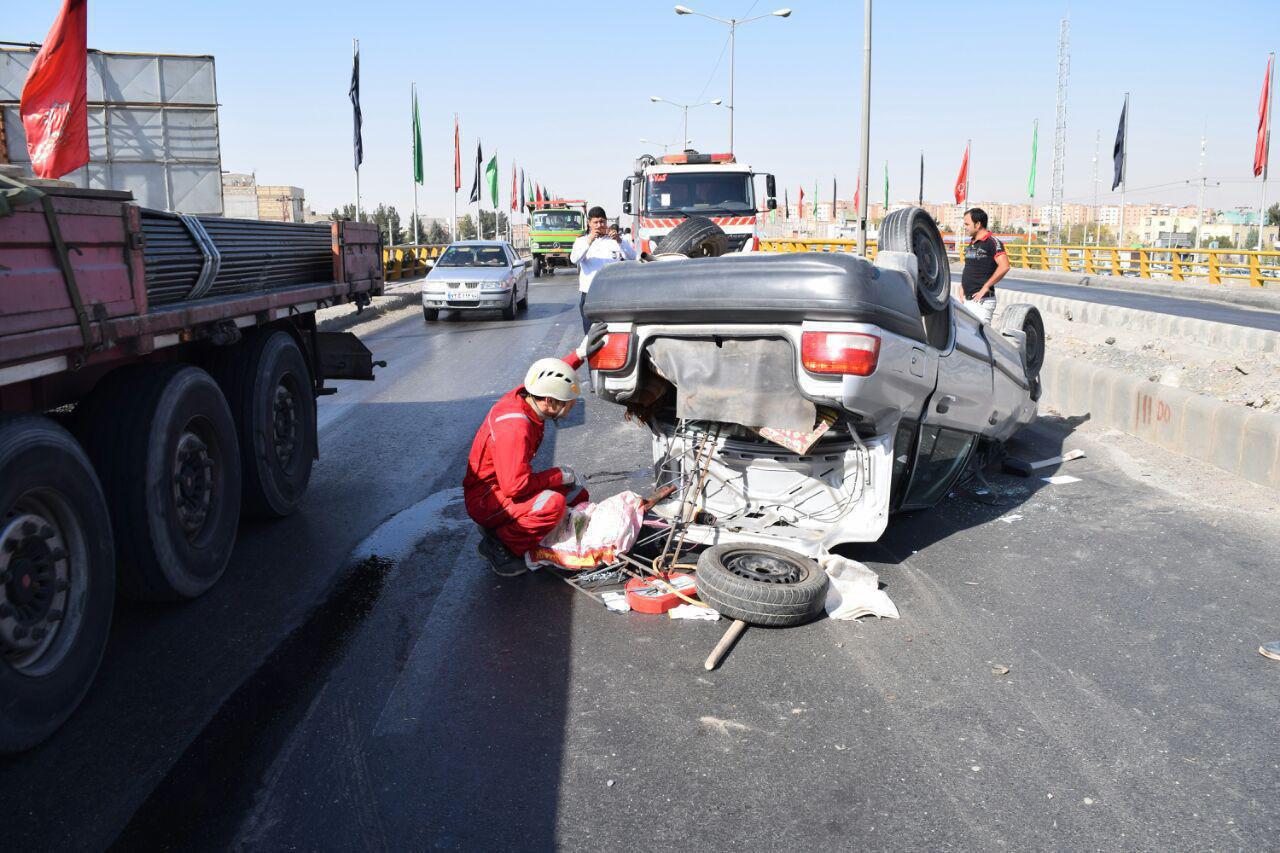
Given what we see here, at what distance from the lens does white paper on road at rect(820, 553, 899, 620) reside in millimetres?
4559

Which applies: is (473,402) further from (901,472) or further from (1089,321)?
(1089,321)

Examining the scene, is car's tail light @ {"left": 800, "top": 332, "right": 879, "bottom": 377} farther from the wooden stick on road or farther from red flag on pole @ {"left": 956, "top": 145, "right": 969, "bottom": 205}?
red flag on pole @ {"left": 956, "top": 145, "right": 969, "bottom": 205}

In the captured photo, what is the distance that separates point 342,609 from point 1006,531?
3.77 m

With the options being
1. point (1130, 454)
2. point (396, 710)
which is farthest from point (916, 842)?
point (1130, 454)

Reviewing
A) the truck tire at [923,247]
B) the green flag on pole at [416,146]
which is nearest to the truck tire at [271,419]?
the truck tire at [923,247]

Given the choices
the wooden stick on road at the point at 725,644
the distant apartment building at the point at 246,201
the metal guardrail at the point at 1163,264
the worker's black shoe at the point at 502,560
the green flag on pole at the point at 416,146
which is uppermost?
the green flag on pole at the point at 416,146

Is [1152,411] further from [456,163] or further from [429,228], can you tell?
[429,228]

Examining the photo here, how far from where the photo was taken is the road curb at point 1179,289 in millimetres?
23547

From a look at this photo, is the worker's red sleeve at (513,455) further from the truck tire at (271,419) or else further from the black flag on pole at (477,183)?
the black flag on pole at (477,183)

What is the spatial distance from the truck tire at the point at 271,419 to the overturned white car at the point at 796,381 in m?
2.02

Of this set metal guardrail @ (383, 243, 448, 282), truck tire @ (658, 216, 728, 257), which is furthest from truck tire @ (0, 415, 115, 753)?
metal guardrail @ (383, 243, 448, 282)

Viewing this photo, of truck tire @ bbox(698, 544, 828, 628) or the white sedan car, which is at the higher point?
the white sedan car

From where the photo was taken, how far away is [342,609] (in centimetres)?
467

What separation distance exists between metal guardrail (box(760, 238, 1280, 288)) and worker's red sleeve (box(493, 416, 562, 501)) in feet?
54.2
